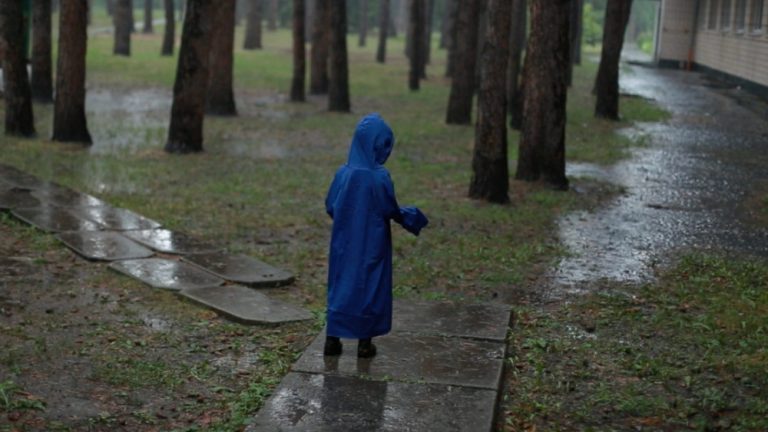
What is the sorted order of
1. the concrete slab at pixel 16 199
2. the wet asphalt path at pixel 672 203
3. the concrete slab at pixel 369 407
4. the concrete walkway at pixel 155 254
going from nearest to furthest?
1. the concrete slab at pixel 369 407
2. the concrete walkway at pixel 155 254
3. the wet asphalt path at pixel 672 203
4. the concrete slab at pixel 16 199

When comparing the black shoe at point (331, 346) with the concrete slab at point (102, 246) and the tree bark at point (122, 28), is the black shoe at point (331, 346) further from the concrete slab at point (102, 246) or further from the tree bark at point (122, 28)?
the tree bark at point (122, 28)

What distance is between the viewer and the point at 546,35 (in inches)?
541

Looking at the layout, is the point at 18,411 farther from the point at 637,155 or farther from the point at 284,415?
the point at 637,155

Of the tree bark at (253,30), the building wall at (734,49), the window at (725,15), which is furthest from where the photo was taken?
the tree bark at (253,30)

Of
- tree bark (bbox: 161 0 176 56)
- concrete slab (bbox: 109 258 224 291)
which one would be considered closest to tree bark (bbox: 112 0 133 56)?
tree bark (bbox: 161 0 176 56)

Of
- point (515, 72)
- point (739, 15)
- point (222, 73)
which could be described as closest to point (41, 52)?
point (222, 73)

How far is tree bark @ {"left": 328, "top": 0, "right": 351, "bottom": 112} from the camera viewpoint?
2333 cm

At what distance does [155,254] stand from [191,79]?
7.29 metres

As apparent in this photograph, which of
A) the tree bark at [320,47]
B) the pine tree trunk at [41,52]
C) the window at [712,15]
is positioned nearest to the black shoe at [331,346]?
the pine tree trunk at [41,52]

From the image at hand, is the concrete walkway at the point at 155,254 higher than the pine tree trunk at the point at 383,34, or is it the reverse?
the pine tree trunk at the point at 383,34

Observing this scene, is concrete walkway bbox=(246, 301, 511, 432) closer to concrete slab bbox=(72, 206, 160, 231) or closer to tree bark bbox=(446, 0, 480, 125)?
concrete slab bbox=(72, 206, 160, 231)

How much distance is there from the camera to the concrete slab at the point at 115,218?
10.8 metres

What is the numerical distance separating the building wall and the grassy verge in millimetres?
24305

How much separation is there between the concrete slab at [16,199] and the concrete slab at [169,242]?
1624mm
